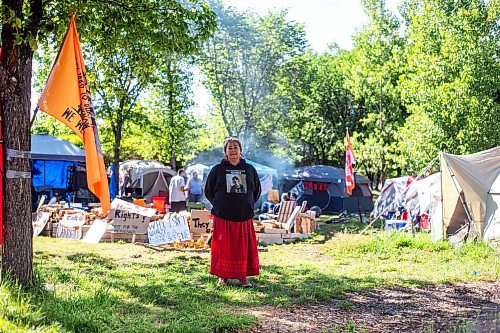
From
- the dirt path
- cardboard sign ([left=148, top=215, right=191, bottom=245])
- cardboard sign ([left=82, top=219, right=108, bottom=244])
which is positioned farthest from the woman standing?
cardboard sign ([left=82, top=219, right=108, bottom=244])

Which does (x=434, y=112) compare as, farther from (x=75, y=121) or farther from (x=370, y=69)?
(x=75, y=121)

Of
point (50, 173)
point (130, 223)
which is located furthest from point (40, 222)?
point (50, 173)

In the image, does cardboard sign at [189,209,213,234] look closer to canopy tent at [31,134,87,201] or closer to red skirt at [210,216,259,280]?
red skirt at [210,216,259,280]

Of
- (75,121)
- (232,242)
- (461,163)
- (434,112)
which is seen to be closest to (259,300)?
(232,242)

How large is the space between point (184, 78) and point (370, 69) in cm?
940

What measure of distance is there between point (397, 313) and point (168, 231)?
6295 millimetres

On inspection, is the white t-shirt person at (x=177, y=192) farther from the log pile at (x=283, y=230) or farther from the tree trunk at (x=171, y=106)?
the tree trunk at (x=171, y=106)

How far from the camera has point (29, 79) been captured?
523cm

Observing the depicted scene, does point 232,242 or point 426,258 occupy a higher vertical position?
point 232,242

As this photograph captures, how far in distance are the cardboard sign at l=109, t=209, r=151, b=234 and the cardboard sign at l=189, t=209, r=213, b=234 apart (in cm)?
96

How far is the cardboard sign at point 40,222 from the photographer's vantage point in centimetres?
1202

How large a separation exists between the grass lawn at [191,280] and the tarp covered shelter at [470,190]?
27.1 inches

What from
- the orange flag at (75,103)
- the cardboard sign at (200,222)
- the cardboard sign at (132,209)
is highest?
the orange flag at (75,103)

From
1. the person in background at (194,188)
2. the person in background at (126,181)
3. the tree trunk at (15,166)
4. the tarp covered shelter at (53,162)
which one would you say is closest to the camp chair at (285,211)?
the person in background at (194,188)
